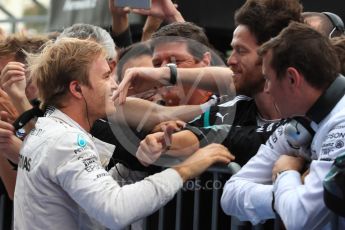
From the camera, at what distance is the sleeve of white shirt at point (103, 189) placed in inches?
119

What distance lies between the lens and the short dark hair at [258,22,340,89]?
2910 mm

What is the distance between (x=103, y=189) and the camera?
3.04 meters

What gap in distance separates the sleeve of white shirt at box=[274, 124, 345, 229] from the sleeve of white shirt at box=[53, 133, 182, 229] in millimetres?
557

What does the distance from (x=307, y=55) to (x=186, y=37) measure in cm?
155

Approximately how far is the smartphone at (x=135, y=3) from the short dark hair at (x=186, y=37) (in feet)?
1.11

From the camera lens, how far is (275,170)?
9.95 ft

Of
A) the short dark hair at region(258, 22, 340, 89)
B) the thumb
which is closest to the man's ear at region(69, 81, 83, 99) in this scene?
the thumb

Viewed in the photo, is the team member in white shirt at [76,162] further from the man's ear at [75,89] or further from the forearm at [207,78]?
the forearm at [207,78]

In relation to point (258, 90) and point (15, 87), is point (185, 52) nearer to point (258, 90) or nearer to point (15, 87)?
point (258, 90)

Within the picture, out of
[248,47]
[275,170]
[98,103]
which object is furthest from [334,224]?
[248,47]

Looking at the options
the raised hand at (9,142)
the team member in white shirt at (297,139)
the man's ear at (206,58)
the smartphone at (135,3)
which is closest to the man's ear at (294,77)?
the team member in white shirt at (297,139)

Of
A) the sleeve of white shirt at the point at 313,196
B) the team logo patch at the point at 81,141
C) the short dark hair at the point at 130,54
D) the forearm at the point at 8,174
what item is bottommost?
the forearm at the point at 8,174

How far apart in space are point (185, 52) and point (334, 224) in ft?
5.91

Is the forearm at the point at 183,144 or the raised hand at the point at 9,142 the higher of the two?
the forearm at the point at 183,144
